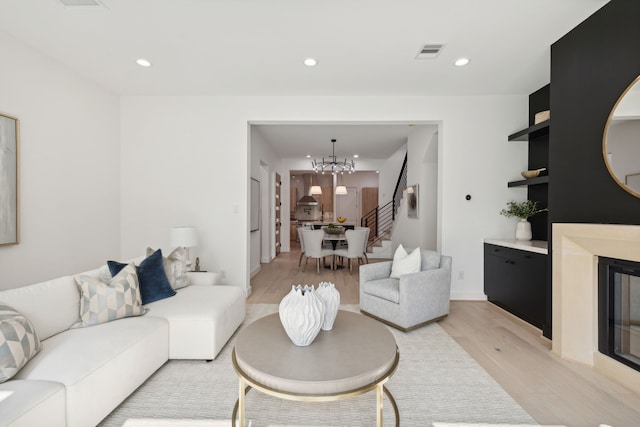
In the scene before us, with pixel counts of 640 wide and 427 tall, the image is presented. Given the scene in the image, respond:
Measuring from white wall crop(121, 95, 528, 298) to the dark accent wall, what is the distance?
132cm

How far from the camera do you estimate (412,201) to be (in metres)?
6.14

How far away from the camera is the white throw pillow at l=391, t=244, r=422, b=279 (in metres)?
3.37

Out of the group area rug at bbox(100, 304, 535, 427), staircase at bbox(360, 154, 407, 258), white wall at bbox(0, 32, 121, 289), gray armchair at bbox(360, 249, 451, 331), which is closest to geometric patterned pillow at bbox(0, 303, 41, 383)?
area rug at bbox(100, 304, 535, 427)

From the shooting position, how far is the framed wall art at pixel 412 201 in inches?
231

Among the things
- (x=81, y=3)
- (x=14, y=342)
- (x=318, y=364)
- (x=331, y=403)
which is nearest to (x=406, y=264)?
(x=331, y=403)

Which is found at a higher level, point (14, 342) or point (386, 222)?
point (386, 222)

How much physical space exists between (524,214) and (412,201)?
8.11ft

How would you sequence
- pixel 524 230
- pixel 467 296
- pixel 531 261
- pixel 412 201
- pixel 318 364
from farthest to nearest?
pixel 412 201 < pixel 467 296 < pixel 524 230 < pixel 531 261 < pixel 318 364

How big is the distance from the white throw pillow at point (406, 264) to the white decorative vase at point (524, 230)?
4.70 feet

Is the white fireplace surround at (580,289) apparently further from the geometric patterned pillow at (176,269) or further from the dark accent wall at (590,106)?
the geometric patterned pillow at (176,269)

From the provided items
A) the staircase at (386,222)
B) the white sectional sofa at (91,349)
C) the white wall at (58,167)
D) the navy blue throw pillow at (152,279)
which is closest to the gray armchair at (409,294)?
the white sectional sofa at (91,349)

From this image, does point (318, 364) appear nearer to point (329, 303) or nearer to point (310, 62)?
point (329, 303)

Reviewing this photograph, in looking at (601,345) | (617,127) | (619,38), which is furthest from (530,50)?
(601,345)

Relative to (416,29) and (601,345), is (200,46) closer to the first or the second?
(416,29)
